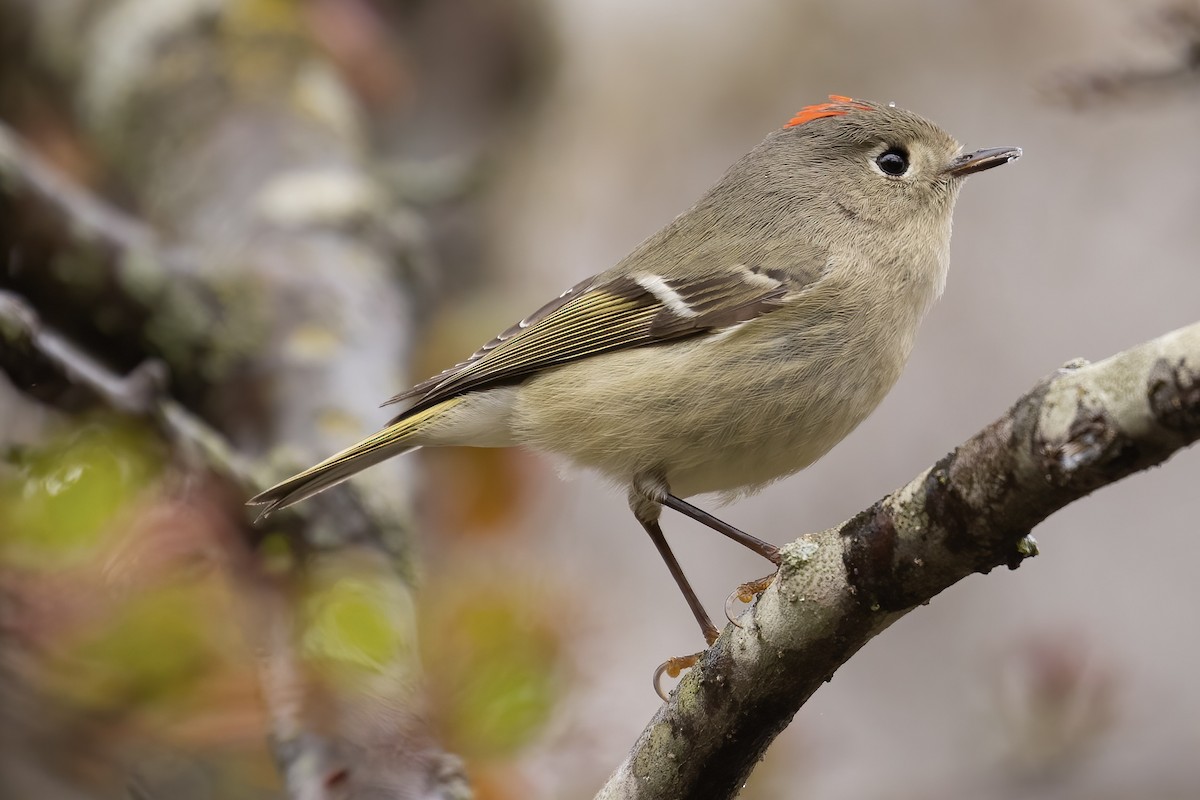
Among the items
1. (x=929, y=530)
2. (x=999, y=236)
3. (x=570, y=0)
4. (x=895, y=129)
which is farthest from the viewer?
(x=999, y=236)

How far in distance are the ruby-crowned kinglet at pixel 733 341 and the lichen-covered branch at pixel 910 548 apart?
0.53 metres

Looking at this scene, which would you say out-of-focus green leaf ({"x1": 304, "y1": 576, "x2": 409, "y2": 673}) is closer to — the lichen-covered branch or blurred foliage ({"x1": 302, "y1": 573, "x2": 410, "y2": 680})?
blurred foliage ({"x1": 302, "y1": 573, "x2": 410, "y2": 680})

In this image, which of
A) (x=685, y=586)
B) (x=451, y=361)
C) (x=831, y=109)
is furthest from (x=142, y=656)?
(x=831, y=109)

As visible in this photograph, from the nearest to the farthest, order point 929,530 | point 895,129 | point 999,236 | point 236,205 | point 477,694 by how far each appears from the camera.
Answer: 1. point 929,530
2. point 477,694
3. point 895,129
4. point 236,205
5. point 999,236

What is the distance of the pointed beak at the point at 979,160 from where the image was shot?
7.82 feet

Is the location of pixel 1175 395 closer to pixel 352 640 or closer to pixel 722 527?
pixel 352 640

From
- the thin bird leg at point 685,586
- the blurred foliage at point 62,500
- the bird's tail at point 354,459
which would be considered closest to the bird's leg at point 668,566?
the thin bird leg at point 685,586

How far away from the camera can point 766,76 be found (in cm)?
493

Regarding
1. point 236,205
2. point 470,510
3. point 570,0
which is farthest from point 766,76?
point 470,510

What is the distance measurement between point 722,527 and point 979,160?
94 centimetres

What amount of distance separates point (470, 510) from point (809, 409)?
85cm

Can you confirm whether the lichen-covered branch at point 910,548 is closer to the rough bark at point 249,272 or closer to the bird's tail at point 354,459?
the rough bark at point 249,272

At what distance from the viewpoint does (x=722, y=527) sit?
6.85 feet

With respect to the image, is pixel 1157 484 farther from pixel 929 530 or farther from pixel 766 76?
pixel 929 530
